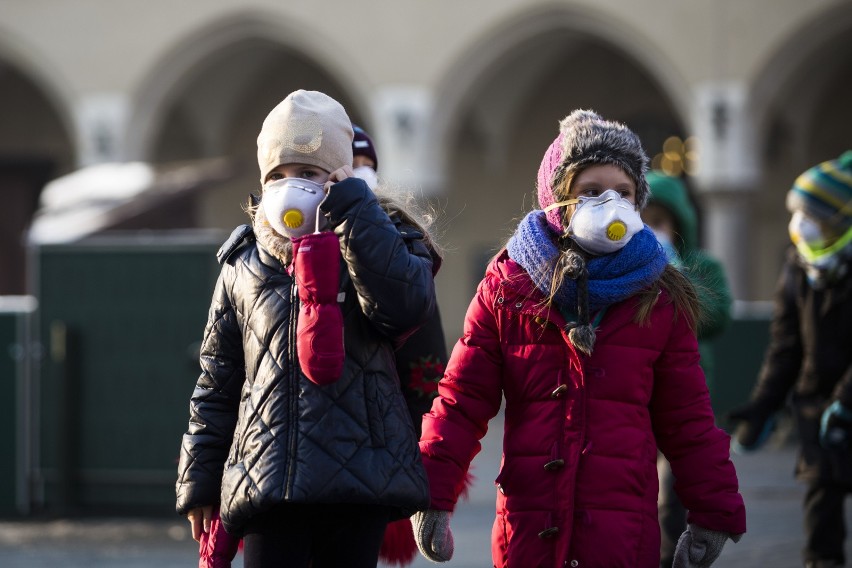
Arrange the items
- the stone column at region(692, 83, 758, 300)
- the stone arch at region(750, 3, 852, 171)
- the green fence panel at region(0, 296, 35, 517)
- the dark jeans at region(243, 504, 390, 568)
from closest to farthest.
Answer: the dark jeans at region(243, 504, 390, 568) < the green fence panel at region(0, 296, 35, 517) < the stone arch at region(750, 3, 852, 171) < the stone column at region(692, 83, 758, 300)

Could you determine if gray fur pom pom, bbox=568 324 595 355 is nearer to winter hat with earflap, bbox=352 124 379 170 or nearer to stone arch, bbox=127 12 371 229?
winter hat with earflap, bbox=352 124 379 170

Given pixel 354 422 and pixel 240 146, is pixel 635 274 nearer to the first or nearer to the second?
pixel 354 422

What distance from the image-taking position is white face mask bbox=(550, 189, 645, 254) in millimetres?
3188

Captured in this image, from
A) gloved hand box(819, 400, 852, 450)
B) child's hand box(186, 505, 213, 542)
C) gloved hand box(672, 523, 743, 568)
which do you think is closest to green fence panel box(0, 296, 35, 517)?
gloved hand box(819, 400, 852, 450)

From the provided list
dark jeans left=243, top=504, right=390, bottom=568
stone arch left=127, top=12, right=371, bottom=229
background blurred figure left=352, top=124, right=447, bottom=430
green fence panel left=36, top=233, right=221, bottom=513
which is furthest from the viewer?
stone arch left=127, top=12, right=371, bottom=229

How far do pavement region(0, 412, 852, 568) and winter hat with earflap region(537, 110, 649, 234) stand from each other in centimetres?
257

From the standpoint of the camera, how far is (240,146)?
850 inches

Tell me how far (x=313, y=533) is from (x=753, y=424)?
2.44 meters

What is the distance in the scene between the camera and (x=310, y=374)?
3.00 metres

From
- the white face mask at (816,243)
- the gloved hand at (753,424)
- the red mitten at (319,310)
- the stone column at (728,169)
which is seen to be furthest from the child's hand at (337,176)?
the stone column at (728,169)

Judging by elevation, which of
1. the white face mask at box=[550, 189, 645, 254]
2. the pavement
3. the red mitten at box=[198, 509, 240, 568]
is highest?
the white face mask at box=[550, 189, 645, 254]

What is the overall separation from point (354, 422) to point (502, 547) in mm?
434

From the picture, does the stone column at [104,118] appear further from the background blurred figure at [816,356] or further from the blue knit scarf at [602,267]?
the blue knit scarf at [602,267]

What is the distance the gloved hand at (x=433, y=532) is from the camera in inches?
124
